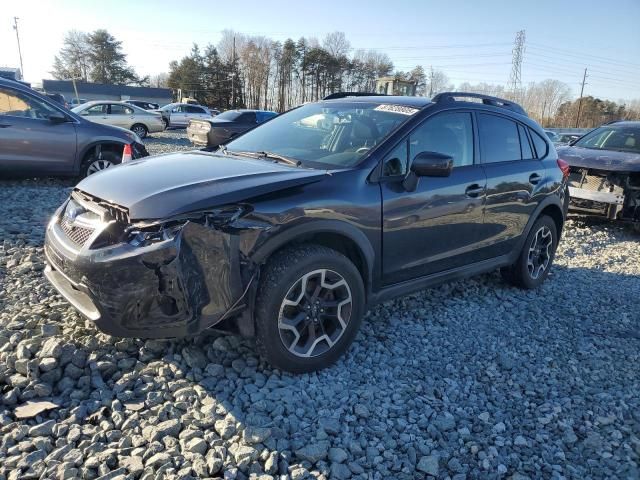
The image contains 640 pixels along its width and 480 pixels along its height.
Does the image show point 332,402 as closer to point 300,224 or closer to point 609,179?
point 300,224

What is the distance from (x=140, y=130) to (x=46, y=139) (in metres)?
13.8

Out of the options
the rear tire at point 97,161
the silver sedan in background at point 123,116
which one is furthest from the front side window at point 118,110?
the rear tire at point 97,161

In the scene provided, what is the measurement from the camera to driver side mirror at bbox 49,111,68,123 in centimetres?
792

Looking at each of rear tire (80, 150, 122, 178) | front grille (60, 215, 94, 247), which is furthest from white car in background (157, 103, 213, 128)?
front grille (60, 215, 94, 247)

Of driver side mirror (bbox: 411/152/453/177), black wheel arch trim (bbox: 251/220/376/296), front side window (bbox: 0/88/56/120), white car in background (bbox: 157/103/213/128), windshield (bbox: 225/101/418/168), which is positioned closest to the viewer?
black wheel arch trim (bbox: 251/220/376/296)

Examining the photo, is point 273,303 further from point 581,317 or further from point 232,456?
point 581,317

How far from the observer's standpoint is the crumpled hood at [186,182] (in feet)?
8.59

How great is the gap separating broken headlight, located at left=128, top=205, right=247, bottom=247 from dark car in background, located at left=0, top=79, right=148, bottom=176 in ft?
17.7

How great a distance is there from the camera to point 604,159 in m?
8.14

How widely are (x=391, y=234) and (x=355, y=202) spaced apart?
1.36 feet

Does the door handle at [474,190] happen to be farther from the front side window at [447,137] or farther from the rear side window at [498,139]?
the rear side window at [498,139]

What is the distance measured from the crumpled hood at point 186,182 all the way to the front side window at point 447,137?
2.96 feet

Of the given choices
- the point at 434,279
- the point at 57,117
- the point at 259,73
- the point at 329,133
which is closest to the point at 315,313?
the point at 434,279

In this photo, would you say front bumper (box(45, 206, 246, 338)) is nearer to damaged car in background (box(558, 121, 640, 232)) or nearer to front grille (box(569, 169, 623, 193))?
damaged car in background (box(558, 121, 640, 232))
